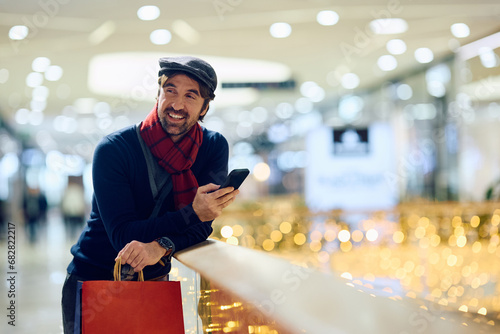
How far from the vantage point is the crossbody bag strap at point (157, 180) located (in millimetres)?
1380

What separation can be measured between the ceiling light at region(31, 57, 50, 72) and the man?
7.21 meters

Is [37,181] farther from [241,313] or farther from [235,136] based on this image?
[241,313]

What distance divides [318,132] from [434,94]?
308 cm

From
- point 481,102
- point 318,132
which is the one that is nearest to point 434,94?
point 481,102

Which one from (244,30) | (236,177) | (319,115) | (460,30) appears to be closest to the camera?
(236,177)

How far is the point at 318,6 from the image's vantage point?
5.79m

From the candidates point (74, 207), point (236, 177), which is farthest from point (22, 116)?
→ point (236, 177)

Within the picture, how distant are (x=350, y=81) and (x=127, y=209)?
9.96m

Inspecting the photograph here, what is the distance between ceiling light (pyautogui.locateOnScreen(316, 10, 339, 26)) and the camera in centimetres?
611

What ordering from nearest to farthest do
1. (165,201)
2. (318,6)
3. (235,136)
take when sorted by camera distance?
(165,201) → (318,6) → (235,136)

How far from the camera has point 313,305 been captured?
559 millimetres

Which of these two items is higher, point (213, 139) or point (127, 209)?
point (213, 139)

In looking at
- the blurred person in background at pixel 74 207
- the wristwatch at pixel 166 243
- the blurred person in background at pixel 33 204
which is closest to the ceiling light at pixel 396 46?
the wristwatch at pixel 166 243

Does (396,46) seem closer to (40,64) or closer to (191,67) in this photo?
(40,64)
